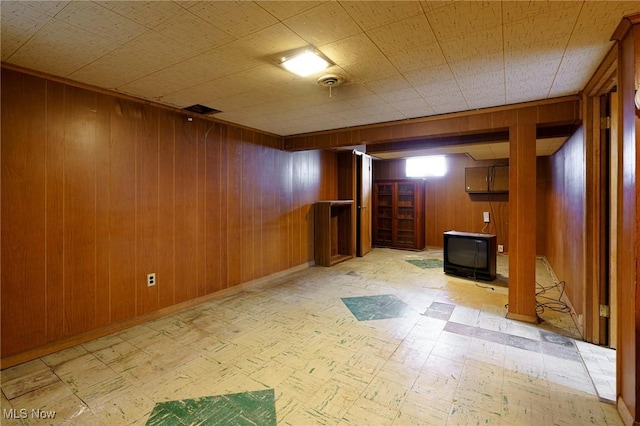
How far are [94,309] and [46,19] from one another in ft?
7.67

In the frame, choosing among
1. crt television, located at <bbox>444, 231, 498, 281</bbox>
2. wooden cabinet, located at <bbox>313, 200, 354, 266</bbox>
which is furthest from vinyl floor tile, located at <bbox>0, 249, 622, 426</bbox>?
wooden cabinet, located at <bbox>313, 200, 354, 266</bbox>

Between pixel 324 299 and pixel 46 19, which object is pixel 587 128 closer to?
pixel 324 299

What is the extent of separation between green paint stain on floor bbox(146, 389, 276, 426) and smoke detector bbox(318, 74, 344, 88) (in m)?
2.41

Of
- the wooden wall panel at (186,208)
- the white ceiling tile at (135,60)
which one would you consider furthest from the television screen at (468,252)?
the white ceiling tile at (135,60)

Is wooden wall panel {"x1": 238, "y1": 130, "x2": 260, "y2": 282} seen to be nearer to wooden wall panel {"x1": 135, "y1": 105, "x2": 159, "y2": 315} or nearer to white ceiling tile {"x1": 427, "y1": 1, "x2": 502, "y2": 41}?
wooden wall panel {"x1": 135, "y1": 105, "x2": 159, "y2": 315}

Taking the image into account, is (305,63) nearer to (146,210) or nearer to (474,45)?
(474,45)

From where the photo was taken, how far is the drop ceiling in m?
1.55

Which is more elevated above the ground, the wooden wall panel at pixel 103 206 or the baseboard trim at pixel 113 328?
the wooden wall panel at pixel 103 206

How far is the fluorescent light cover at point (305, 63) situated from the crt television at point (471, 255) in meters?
3.73

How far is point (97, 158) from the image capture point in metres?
2.71

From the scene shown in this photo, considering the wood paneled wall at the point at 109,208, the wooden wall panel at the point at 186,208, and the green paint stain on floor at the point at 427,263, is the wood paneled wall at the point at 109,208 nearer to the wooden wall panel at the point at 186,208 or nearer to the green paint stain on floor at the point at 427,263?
the wooden wall panel at the point at 186,208

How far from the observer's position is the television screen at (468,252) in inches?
179

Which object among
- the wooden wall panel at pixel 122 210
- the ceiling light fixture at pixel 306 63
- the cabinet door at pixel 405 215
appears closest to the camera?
the ceiling light fixture at pixel 306 63

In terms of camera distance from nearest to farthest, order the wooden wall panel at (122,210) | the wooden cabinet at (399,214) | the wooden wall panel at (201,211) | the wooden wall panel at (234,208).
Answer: the wooden wall panel at (122,210), the wooden wall panel at (201,211), the wooden wall panel at (234,208), the wooden cabinet at (399,214)
